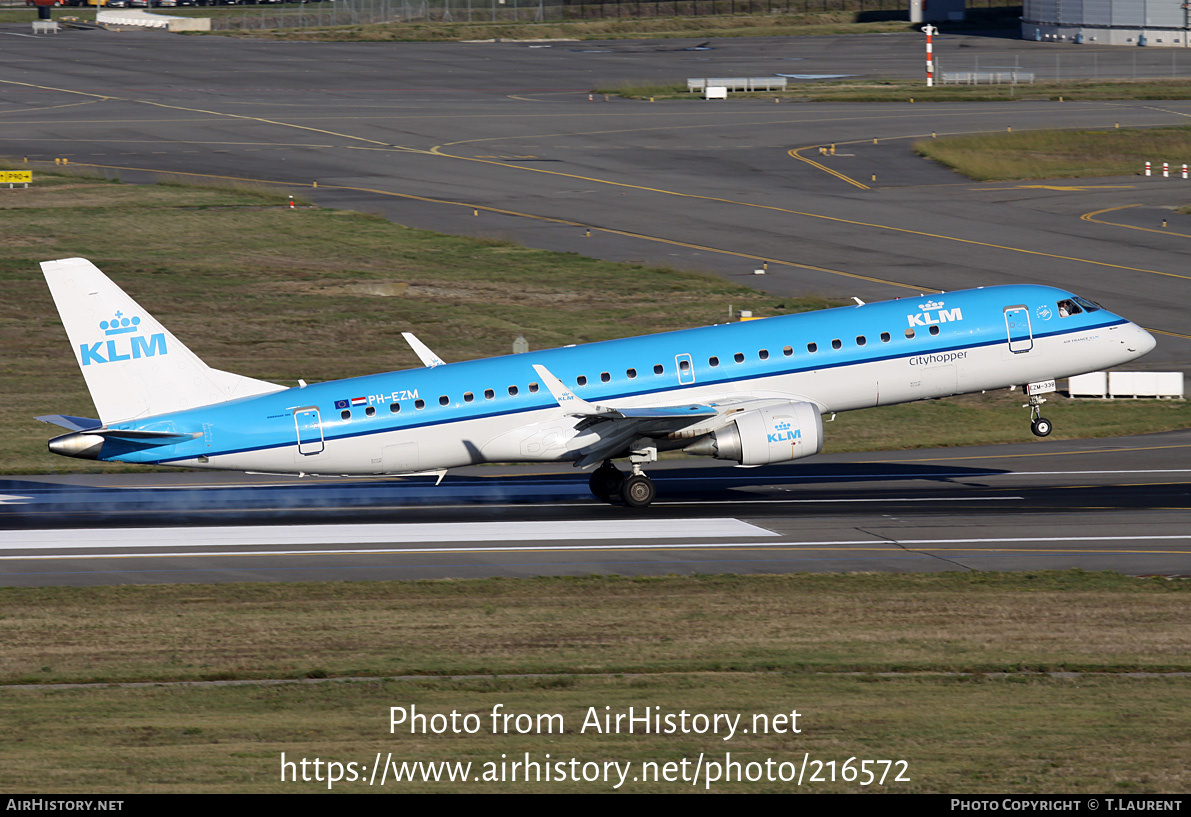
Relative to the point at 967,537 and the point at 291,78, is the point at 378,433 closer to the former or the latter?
the point at 967,537

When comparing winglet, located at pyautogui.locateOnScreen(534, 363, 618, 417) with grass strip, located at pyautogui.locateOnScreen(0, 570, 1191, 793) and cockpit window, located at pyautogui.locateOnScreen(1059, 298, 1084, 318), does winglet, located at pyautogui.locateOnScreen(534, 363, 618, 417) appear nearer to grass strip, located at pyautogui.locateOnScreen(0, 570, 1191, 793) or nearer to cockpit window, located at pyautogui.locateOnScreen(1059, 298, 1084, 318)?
grass strip, located at pyautogui.locateOnScreen(0, 570, 1191, 793)

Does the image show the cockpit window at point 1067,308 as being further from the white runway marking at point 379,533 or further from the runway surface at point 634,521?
the white runway marking at point 379,533

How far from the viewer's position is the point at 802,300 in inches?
2411

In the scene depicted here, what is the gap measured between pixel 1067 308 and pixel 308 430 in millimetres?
20951

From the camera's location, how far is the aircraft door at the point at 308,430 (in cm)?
3719

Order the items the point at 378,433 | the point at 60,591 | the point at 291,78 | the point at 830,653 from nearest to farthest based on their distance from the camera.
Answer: the point at 830,653, the point at 60,591, the point at 378,433, the point at 291,78

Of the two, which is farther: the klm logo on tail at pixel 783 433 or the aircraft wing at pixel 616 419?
the klm logo on tail at pixel 783 433

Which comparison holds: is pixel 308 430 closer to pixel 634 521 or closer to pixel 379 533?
pixel 379 533

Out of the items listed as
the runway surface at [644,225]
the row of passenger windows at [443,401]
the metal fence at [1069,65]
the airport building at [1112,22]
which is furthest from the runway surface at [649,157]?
the row of passenger windows at [443,401]

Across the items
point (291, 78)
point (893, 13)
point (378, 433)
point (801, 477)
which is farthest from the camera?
point (893, 13)

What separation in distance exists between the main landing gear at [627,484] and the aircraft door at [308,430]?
789 centimetres

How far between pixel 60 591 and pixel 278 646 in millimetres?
6801

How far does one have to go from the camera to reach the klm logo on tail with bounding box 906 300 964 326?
39.0m
